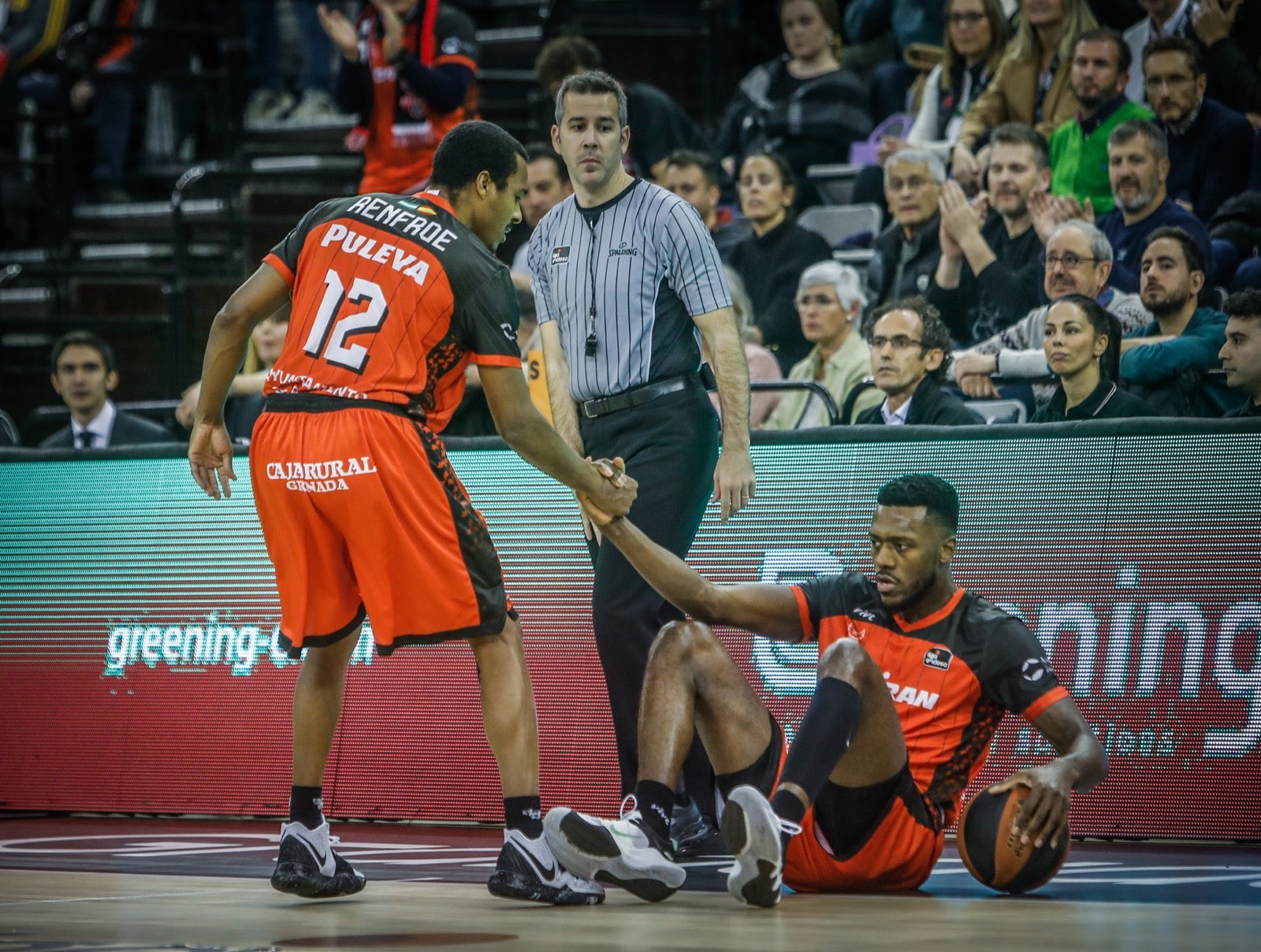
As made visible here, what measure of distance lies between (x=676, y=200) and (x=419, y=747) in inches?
93.8

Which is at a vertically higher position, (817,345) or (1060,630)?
(817,345)

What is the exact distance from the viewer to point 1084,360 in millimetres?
7070

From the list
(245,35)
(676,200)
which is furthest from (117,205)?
(676,200)

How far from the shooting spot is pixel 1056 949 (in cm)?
363

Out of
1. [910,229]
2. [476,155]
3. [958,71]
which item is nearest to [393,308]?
[476,155]

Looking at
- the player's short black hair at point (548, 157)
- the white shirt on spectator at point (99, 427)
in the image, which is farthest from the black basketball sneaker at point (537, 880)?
the player's short black hair at point (548, 157)

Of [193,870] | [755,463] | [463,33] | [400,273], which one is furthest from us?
[463,33]

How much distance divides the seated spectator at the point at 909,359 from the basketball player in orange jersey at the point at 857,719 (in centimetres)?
240

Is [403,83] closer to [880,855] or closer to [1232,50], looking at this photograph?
[1232,50]

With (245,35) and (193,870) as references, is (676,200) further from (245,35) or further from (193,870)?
(245,35)

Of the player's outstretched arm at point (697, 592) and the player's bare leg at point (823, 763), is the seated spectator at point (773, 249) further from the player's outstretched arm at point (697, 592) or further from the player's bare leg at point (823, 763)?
the player's bare leg at point (823, 763)

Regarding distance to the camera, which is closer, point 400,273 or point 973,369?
point 400,273

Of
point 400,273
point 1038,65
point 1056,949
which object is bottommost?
point 1056,949

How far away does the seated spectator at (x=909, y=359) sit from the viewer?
23.9 feet
